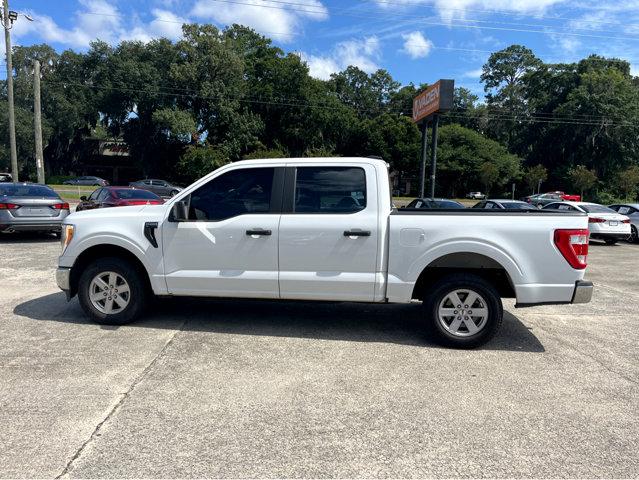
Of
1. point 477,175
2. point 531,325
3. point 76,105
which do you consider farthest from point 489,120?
point 531,325

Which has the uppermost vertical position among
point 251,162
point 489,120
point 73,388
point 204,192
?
point 489,120

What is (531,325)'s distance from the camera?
626 cm

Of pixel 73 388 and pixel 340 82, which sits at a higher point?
pixel 340 82

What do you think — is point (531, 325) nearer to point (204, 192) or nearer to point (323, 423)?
point (323, 423)

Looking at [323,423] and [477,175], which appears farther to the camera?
[477,175]

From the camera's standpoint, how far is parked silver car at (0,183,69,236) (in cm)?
1173

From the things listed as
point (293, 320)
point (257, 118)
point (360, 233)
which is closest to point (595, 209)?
point (293, 320)

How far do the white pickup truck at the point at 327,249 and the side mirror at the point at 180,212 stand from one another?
1 centimetres

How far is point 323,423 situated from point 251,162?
3.09m

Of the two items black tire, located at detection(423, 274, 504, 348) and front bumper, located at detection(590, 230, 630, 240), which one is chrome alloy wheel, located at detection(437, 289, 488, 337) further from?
front bumper, located at detection(590, 230, 630, 240)

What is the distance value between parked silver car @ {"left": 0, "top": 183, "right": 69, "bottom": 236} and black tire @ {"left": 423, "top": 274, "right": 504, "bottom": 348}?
10712 millimetres

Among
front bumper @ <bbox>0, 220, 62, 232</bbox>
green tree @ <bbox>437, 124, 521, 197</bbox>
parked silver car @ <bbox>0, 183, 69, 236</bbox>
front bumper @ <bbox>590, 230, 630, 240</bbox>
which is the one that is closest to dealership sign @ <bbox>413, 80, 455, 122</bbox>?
front bumper @ <bbox>590, 230, 630, 240</bbox>

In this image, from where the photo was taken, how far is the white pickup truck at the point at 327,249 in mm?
5000

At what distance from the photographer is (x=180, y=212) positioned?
5328 mm
